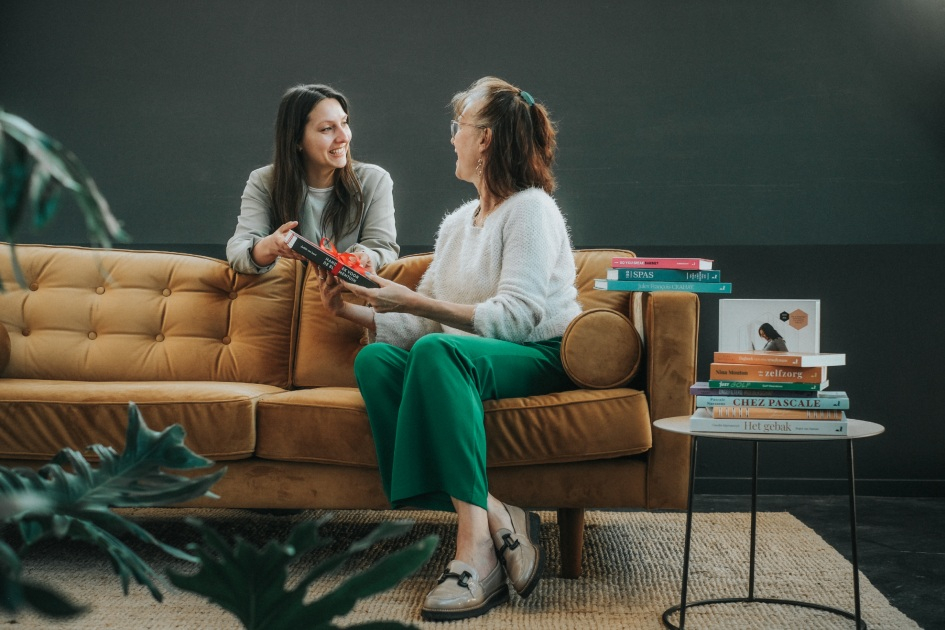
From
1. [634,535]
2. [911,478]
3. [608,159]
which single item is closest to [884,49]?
[608,159]

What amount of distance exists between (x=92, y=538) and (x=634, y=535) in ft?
6.92

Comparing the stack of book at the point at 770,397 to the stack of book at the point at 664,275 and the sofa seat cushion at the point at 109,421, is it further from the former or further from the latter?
the sofa seat cushion at the point at 109,421

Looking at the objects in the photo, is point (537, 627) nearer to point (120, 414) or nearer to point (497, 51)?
point (120, 414)

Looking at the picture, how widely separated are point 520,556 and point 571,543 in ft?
0.83

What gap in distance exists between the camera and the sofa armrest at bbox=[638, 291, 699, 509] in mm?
2035

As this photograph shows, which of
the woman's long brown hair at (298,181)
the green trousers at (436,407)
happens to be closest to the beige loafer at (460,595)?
the green trousers at (436,407)

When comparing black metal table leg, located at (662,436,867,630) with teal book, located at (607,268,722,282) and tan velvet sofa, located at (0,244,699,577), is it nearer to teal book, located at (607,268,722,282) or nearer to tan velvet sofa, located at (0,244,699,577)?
tan velvet sofa, located at (0,244,699,577)

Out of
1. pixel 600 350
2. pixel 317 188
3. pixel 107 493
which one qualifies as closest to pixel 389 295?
pixel 600 350

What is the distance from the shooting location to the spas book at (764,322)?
2.25 m

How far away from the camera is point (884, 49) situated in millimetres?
3289

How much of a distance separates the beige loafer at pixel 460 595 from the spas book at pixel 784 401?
546 mm

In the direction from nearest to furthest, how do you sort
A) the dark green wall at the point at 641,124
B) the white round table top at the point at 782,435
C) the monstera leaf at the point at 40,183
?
the monstera leaf at the point at 40,183 → the white round table top at the point at 782,435 → the dark green wall at the point at 641,124

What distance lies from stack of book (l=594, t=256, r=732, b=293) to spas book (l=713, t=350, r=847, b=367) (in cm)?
39

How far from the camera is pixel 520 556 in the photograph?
1.85 metres
